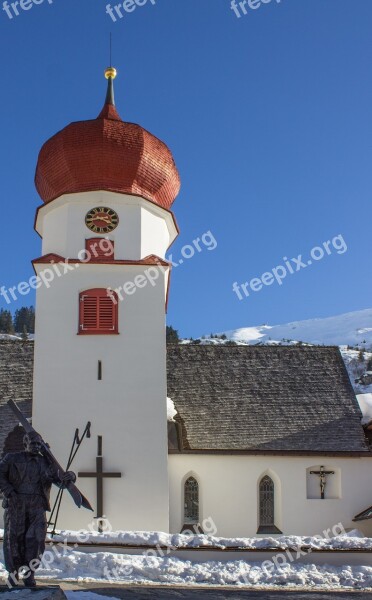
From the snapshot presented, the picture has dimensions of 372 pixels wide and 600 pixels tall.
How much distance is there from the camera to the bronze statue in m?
11.3

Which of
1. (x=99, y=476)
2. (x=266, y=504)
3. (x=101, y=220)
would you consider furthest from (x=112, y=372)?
(x=266, y=504)

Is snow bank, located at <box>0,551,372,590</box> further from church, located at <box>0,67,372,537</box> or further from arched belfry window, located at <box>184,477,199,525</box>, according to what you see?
arched belfry window, located at <box>184,477,199,525</box>

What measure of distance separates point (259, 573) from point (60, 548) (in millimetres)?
4137

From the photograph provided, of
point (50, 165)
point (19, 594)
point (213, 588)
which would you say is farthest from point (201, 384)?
point (19, 594)

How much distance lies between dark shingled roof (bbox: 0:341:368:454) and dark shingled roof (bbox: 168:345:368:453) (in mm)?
30

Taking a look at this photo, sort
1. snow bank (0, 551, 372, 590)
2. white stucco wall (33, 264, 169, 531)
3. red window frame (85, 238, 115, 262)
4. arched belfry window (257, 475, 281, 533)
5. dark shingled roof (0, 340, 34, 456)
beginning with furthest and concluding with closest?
1. dark shingled roof (0, 340, 34, 456)
2. arched belfry window (257, 475, 281, 533)
3. red window frame (85, 238, 115, 262)
4. white stucco wall (33, 264, 169, 531)
5. snow bank (0, 551, 372, 590)

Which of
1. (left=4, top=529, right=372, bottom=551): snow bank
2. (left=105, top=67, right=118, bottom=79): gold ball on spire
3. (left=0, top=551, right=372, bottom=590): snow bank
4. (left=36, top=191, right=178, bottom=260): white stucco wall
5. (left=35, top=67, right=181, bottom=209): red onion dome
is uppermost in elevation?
(left=105, top=67, right=118, bottom=79): gold ball on spire

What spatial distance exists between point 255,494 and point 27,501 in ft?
42.6

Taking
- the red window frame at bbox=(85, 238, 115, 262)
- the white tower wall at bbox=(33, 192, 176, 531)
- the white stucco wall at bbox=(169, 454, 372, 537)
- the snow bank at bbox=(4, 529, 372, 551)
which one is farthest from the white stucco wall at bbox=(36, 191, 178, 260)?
the snow bank at bbox=(4, 529, 372, 551)

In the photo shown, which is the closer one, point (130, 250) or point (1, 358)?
point (130, 250)

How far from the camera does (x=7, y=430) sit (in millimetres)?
23672

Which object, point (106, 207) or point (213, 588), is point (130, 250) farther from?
point (213, 588)

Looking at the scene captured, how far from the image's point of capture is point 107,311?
22906 mm

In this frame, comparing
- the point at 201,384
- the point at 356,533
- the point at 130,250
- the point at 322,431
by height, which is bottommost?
the point at 356,533
